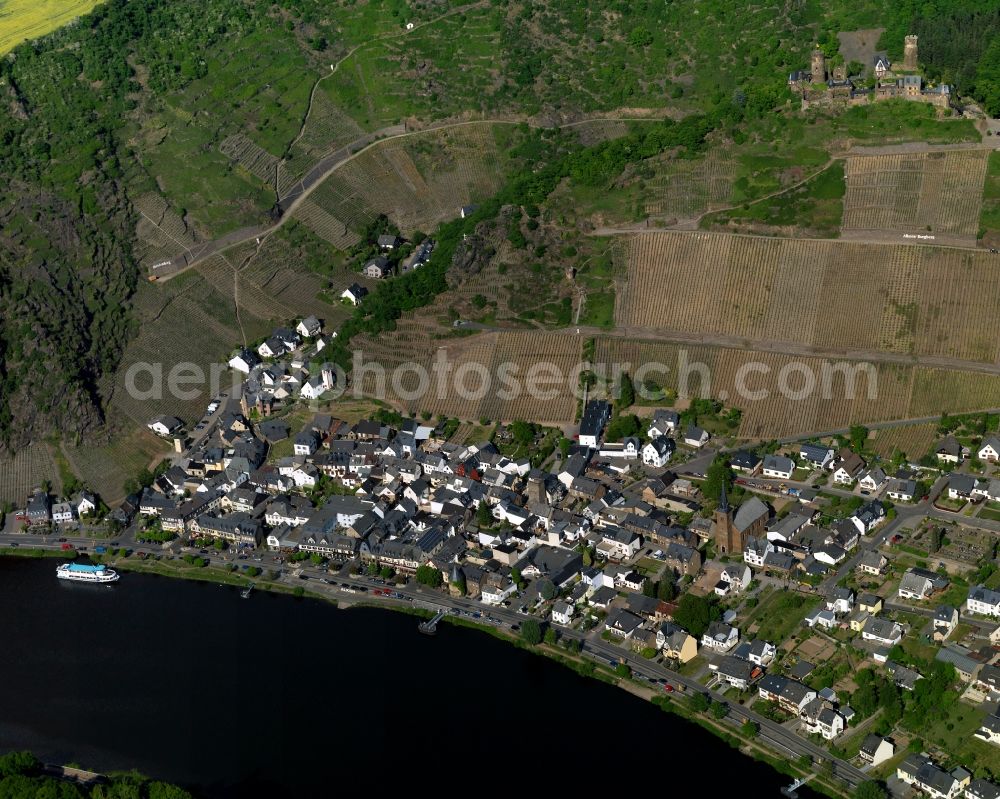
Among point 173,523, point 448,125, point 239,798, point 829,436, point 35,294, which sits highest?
point 448,125

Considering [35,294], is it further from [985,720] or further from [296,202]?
[985,720]

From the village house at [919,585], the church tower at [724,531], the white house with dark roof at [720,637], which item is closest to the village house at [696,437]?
the church tower at [724,531]

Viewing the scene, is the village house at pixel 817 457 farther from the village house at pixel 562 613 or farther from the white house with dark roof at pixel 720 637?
the village house at pixel 562 613

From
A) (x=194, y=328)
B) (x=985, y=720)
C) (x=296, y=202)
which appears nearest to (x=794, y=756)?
(x=985, y=720)

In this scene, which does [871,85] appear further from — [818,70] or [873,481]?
[873,481]

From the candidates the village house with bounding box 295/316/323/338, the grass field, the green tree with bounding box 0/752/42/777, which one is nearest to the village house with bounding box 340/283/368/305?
the village house with bounding box 295/316/323/338

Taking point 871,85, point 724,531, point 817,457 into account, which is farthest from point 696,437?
point 871,85
